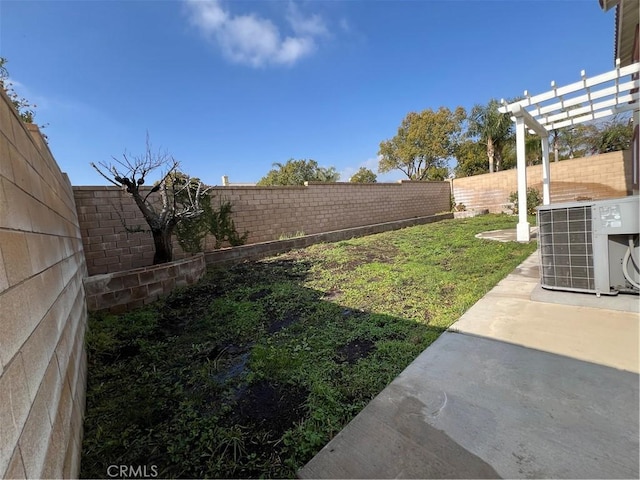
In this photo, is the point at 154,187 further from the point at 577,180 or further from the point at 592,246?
the point at 577,180

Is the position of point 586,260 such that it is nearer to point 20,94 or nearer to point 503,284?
point 503,284

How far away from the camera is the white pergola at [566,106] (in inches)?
207

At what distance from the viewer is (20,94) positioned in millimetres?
8523

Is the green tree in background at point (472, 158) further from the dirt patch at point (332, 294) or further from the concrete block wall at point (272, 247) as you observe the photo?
the dirt patch at point (332, 294)

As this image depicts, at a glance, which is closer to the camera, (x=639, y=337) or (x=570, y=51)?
(x=639, y=337)

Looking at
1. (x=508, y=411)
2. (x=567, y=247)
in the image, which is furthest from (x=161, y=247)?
(x=567, y=247)

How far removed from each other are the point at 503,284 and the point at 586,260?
1030 millimetres

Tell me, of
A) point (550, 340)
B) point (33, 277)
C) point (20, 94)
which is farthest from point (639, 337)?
point (20, 94)

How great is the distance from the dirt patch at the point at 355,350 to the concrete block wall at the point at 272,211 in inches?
204

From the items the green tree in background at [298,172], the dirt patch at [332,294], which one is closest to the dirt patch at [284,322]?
the dirt patch at [332,294]

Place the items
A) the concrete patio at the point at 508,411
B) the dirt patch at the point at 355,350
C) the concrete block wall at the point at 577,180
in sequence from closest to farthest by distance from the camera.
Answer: the concrete patio at the point at 508,411
the dirt patch at the point at 355,350
the concrete block wall at the point at 577,180

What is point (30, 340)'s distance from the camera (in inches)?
42.1

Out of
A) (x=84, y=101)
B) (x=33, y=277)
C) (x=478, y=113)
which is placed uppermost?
(x=478, y=113)

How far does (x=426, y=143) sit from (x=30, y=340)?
87.1 feet
